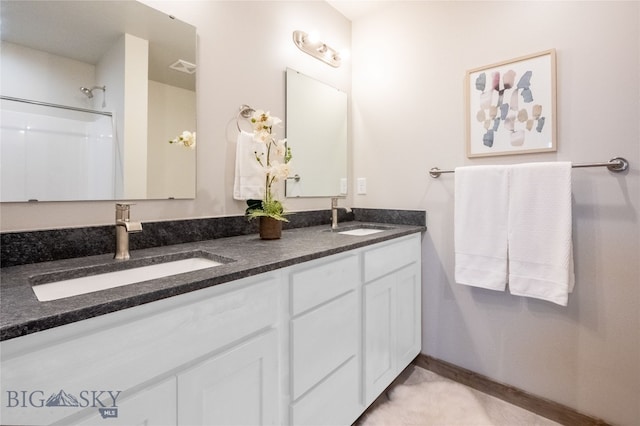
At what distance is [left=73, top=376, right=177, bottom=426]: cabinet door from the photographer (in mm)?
615

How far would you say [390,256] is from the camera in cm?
152

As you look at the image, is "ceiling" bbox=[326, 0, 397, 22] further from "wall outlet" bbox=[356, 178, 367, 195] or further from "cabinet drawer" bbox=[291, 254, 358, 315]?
"cabinet drawer" bbox=[291, 254, 358, 315]

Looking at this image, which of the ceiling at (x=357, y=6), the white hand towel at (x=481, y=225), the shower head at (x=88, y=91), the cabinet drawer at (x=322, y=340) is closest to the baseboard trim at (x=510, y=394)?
the white hand towel at (x=481, y=225)

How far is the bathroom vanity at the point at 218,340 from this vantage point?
56 cm

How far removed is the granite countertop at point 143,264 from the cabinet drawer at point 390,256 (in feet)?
0.24

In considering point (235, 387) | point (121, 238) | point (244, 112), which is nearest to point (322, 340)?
point (235, 387)

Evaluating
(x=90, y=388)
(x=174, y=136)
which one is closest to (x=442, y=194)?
(x=174, y=136)

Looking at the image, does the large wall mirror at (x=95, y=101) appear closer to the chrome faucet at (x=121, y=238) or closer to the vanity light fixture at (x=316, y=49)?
the chrome faucet at (x=121, y=238)

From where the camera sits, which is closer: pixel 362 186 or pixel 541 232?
pixel 541 232

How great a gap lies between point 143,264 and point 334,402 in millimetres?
879

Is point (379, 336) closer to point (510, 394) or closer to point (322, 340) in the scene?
point (322, 340)

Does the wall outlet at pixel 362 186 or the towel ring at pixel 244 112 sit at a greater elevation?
the towel ring at pixel 244 112

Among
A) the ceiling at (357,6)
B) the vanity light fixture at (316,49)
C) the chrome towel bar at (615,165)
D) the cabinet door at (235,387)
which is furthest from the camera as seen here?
the ceiling at (357,6)

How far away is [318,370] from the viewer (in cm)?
111
